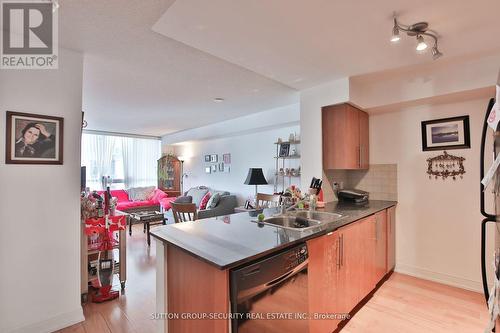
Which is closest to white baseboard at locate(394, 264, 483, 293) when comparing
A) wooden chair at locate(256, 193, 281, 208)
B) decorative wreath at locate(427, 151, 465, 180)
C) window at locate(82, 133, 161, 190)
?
decorative wreath at locate(427, 151, 465, 180)

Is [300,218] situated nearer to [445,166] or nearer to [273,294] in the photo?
[273,294]

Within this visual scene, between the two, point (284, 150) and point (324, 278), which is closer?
point (324, 278)

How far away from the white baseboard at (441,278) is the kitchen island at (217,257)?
1.24 meters

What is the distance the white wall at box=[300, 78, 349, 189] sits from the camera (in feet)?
9.33

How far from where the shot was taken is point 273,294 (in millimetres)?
1297

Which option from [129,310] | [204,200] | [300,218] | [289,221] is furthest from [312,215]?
[204,200]

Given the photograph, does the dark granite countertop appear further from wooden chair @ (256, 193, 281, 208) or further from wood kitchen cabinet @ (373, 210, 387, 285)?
wooden chair @ (256, 193, 281, 208)

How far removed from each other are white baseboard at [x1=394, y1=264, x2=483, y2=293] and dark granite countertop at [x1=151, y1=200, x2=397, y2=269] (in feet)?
5.05

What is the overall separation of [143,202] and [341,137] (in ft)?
17.4

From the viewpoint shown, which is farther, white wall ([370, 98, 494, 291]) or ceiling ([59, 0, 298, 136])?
white wall ([370, 98, 494, 291])

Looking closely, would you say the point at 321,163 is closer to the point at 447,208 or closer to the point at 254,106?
the point at 447,208

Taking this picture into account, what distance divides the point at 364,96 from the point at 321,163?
1.00 meters

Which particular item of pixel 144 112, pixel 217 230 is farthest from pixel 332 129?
pixel 144 112

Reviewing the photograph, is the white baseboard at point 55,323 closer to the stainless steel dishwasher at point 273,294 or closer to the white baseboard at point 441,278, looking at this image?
the stainless steel dishwasher at point 273,294
